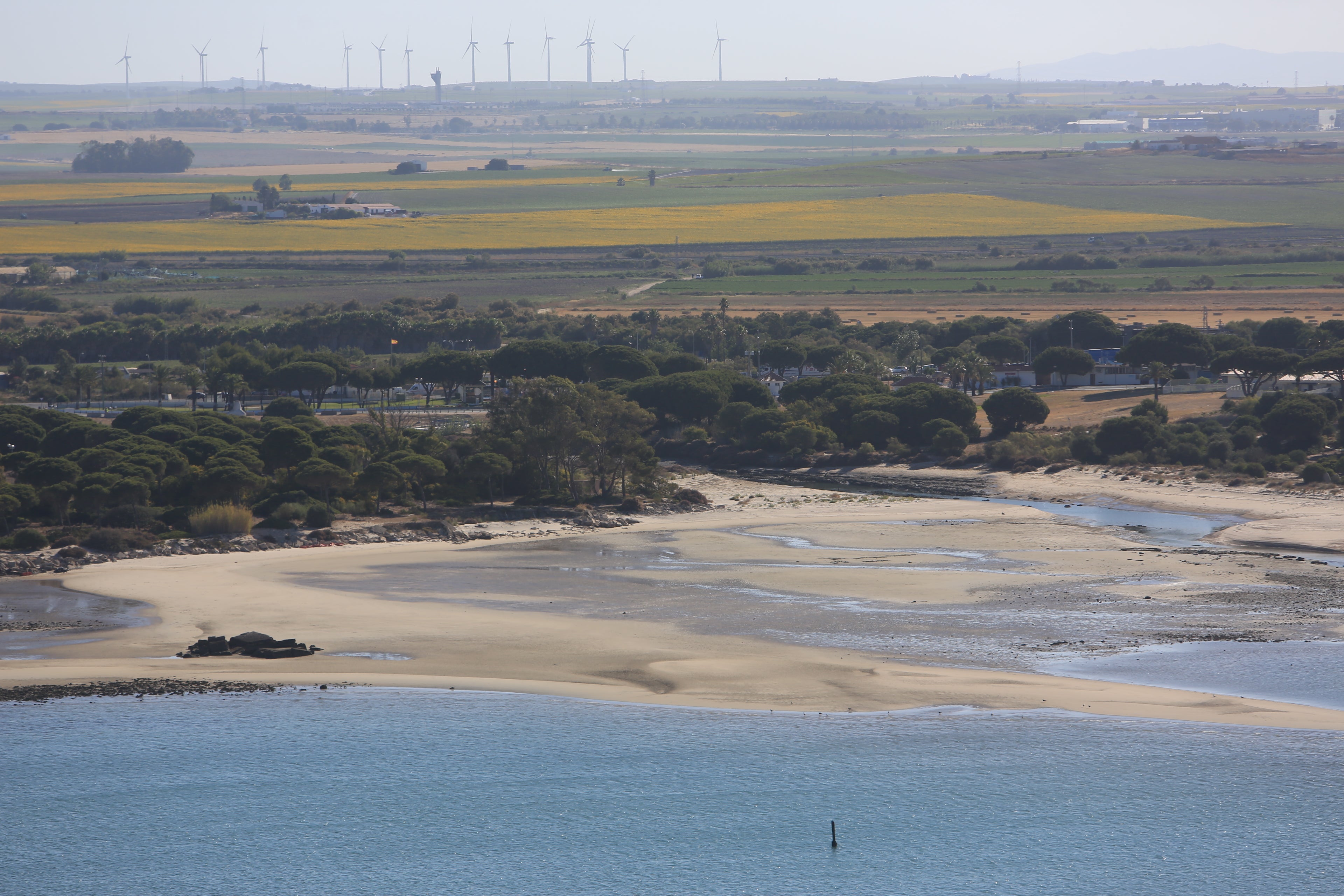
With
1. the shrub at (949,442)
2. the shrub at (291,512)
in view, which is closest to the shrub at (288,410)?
the shrub at (291,512)

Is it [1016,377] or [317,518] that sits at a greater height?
[1016,377]

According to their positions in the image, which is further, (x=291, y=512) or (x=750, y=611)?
(x=291, y=512)

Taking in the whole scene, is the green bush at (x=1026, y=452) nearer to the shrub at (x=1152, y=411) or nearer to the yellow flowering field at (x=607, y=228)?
the shrub at (x=1152, y=411)

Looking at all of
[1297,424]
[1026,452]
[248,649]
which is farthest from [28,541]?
[1297,424]

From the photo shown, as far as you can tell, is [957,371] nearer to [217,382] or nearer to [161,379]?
[217,382]

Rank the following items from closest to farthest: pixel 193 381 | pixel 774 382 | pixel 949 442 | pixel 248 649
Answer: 1. pixel 248 649
2. pixel 949 442
3. pixel 193 381
4. pixel 774 382

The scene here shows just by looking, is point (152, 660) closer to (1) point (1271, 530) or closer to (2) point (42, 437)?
(2) point (42, 437)

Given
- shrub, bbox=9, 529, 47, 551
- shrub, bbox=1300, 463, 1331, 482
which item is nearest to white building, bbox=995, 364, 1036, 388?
shrub, bbox=1300, 463, 1331, 482

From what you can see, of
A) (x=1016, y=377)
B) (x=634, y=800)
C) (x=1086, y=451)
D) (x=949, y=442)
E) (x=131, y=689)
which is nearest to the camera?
(x=634, y=800)
